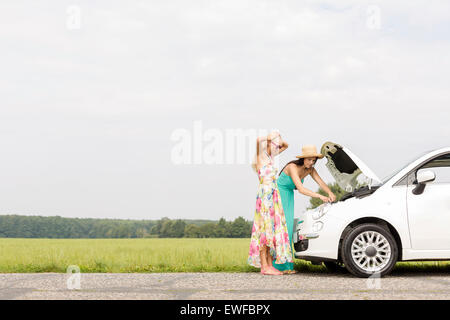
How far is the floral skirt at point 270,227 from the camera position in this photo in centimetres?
821

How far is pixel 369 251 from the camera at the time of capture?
7652 mm

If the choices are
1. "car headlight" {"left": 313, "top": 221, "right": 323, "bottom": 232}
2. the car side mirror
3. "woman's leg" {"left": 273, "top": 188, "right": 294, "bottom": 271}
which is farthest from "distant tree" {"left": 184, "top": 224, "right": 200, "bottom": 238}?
the car side mirror

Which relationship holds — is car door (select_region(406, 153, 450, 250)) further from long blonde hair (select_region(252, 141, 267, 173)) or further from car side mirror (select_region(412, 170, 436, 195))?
long blonde hair (select_region(252, 141, 267, 173))

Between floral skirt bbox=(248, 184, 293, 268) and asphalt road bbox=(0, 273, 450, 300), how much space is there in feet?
1.16

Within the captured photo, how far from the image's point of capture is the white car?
765 centimetres

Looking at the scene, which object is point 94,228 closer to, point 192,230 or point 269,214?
point 192,230

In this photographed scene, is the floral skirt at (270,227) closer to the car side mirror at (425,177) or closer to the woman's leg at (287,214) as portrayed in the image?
the woman's leg at (287,214)

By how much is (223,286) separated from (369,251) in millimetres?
2162

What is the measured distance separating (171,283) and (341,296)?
2.30 meters

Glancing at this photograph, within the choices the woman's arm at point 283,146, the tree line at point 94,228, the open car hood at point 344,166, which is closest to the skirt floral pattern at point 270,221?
the woman's arm at point 283,146
